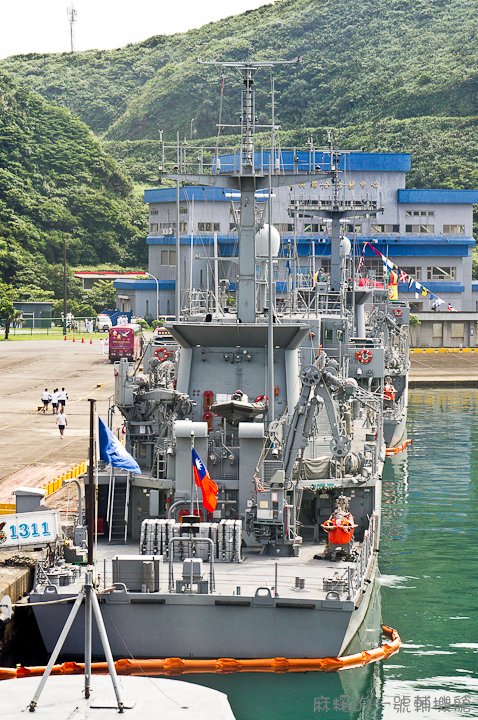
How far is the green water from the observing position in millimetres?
25781

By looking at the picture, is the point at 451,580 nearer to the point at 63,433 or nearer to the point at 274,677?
the point at 274,677

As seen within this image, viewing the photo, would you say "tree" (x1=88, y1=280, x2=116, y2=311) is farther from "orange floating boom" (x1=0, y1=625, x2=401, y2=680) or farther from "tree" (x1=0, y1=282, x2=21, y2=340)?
"orange floating boom" (x1=0, y1=625, x2=401, y2=680)

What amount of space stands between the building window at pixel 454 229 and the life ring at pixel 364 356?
6217cm

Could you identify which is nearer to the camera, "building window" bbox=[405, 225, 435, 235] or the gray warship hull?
the gray warship hull

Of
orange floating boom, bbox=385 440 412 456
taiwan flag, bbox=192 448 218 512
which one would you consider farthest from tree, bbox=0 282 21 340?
taiwan flag, bbox=192 448 218 512

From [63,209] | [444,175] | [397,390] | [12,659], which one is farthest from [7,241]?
[12,659]

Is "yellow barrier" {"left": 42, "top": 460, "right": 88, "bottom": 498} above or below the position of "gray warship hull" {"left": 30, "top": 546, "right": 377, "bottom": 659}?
above

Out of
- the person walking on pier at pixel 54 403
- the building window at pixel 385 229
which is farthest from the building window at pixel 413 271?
the person walking on pier at pixel 54 403

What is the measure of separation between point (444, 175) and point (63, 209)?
2052 inches

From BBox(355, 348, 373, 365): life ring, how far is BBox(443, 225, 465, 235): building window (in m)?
62.2

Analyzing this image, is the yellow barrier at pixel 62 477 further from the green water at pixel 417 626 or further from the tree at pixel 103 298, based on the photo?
the tree at pixel 103 298

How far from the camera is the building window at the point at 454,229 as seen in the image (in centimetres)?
11394

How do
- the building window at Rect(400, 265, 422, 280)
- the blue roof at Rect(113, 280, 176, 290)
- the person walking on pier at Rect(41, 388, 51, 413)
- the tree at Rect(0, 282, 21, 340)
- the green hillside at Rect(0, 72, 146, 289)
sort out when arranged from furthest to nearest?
the green hillside at Rect(0, 72, 146, 289), the blue roof at Rect(113, 280, 176, 290), the building window at Rect(400, 265, 422, 280), the tree at Rect(0, 282, 21, 340), the person walking on pier at Rect(41, 388, 51, 413)

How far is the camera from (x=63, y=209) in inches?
6294
